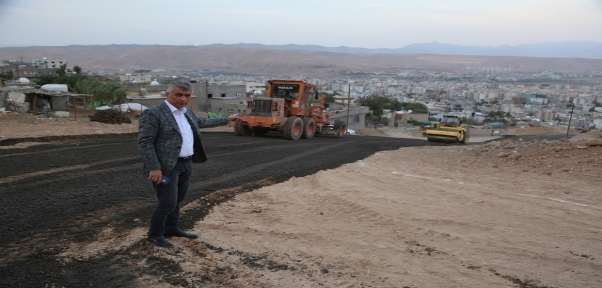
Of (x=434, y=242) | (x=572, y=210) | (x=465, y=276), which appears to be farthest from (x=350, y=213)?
(x=572, y=210)

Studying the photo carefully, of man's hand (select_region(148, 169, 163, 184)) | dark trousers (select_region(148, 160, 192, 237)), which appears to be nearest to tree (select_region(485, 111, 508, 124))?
dark trousers (select_region(148, 160, 192, 237))

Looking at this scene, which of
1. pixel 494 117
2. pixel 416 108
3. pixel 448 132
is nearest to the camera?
pixel 448 132

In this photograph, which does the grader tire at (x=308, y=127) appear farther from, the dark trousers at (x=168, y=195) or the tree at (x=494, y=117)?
the tree at (x=494, y=117)

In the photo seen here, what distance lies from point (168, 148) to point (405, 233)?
9.23 feet

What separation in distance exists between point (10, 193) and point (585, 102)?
7613cm

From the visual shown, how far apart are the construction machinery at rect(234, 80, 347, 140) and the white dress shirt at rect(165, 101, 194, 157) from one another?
11992 millimetres

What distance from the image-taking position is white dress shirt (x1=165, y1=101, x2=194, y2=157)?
405cm

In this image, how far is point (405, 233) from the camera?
5.06 meters

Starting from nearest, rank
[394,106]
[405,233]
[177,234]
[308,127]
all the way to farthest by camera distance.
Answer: [177,234] → [405,233] → [308,127] → [394,106]

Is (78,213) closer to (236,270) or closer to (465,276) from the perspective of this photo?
(236,270)

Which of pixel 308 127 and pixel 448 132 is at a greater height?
pixel 308 127

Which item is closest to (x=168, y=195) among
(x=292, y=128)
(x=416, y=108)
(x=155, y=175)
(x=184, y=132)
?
(x=155, y=175)

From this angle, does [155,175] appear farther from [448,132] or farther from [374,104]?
[374,104]

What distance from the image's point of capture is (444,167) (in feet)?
33.4
